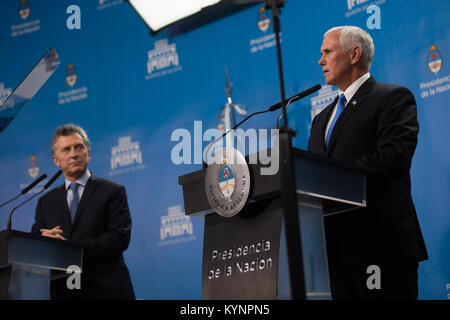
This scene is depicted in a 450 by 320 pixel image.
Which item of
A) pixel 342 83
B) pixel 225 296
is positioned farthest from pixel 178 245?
pixel 225 296

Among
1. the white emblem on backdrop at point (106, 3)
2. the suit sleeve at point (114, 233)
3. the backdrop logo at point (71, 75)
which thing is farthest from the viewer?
the backdrop logo at point (71, 75)

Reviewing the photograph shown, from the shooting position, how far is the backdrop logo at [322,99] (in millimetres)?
3961

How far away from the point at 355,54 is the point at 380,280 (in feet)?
3.77

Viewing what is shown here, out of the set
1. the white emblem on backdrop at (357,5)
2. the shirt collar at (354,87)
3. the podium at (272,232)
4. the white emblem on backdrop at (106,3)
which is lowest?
the podium at (272,232)

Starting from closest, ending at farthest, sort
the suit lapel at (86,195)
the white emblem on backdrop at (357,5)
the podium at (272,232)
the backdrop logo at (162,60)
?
the podium at (272,232)
the suit lapel at (86,195)
the white emblem on backdrop at (357,5)
the backdrop logo at (162,60)

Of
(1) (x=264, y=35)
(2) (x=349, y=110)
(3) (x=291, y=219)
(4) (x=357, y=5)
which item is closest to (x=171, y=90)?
(1) (x=264, y=35)

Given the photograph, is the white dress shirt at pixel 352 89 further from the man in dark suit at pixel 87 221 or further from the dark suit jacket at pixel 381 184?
the man in dark suit at pixel 87 221

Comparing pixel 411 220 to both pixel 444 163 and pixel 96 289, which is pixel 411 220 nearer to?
pixel 444 163

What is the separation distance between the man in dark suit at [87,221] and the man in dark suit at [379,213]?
64.3 inches

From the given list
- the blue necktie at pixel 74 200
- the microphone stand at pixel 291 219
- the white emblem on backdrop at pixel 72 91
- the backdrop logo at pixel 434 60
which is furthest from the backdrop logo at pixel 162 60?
the microphone stand at pixel 291 219

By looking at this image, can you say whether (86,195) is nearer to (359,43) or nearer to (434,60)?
(359,43)

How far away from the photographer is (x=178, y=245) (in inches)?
182

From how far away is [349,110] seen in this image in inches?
101

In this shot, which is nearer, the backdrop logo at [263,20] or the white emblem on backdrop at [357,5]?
the white emblem on backdrop at [357,5]
